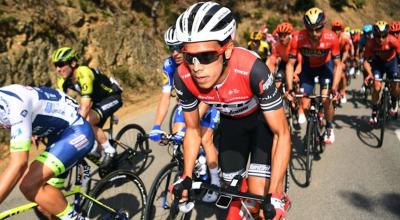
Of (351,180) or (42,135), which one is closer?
(42,135)

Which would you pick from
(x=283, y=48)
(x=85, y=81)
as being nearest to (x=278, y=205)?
(x=85, y=81)

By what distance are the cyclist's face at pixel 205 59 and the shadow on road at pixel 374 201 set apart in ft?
10.3

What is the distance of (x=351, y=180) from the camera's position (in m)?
5.38

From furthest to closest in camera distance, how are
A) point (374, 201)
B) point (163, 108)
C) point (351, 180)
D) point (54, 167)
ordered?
point (351, 180) → point (163, 108) → point (374, 201) → point (54, 167)

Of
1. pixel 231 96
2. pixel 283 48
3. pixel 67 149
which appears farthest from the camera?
pixel 283 48

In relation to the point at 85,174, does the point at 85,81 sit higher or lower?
higher

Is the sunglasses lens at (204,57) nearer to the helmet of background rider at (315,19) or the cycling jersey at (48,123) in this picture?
the cycling jersey at (48,123)

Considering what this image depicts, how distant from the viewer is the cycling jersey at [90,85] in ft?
→ 16.9

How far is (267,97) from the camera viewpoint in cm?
278

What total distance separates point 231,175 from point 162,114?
1.62m

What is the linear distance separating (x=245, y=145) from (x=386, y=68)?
18.3ft

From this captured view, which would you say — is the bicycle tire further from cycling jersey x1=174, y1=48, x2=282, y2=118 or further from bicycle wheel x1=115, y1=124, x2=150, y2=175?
bicycle wheel x1=115, y1=124, x2=150, y2=175

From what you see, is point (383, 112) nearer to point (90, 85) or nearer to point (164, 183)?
point (164, 183)

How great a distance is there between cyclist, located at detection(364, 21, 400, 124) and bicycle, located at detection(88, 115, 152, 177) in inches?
184
